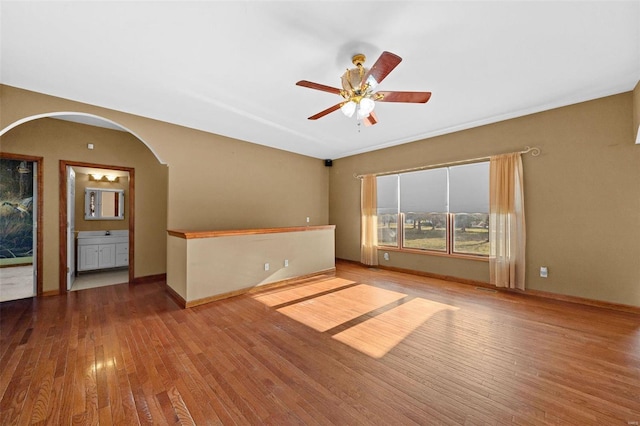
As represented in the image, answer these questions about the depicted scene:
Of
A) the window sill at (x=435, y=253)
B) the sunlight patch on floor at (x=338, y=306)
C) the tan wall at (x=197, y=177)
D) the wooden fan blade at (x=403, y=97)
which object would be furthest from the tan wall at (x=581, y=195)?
the tan wall at (x=197, y=177)

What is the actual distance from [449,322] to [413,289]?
4.23ft

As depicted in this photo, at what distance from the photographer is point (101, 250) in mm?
5305

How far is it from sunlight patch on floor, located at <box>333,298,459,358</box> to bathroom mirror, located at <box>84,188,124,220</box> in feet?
19.2

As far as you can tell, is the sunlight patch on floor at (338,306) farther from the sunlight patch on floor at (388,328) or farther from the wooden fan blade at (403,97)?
the wooden fan blade at (403,97)

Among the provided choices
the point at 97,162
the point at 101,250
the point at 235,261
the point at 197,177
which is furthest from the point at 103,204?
the point at 235,261

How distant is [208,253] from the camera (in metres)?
3.71

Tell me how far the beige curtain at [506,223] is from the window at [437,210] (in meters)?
0.23

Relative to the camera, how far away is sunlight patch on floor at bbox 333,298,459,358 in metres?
2.49

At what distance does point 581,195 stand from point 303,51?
4.30m

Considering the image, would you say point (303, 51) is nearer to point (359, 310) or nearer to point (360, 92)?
point (360, 92)

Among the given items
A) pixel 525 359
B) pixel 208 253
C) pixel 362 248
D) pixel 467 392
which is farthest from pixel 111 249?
pixel 525 359

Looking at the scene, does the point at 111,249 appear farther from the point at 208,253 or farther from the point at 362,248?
the point at 362,248

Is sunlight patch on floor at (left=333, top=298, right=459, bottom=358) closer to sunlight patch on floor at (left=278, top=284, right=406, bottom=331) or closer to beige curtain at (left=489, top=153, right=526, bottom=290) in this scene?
sunlight patch on floor at (left=278, top=284, right=406, bottom=331)

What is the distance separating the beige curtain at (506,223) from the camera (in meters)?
4.04
